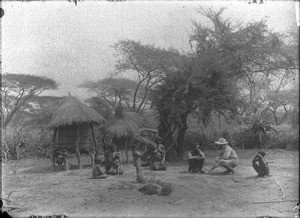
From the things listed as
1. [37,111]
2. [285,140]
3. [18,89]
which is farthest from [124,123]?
[285,140]

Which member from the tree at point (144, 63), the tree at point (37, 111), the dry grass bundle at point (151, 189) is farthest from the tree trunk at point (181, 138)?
the tree at point (37, 111)

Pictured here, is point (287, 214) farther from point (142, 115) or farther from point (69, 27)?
point (69, 27)

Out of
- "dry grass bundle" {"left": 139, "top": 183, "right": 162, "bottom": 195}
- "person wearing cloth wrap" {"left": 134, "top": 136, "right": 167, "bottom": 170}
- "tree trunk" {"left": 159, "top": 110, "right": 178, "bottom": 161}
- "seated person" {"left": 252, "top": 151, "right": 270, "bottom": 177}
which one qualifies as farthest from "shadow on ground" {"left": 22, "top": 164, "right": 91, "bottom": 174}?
"seated person" {"left": 252, "top": 151, "right": 270, "bottom": 177}

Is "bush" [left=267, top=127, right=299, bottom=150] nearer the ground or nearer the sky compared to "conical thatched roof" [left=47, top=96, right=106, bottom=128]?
nearer the ground

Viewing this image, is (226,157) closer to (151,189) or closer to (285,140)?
(285,140)

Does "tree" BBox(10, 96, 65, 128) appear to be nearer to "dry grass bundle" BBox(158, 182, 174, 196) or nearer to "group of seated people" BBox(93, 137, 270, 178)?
"group of seated people" BBox(93, 137, 270, 178)

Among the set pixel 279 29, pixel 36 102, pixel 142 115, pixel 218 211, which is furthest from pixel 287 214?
pixel 36 102
